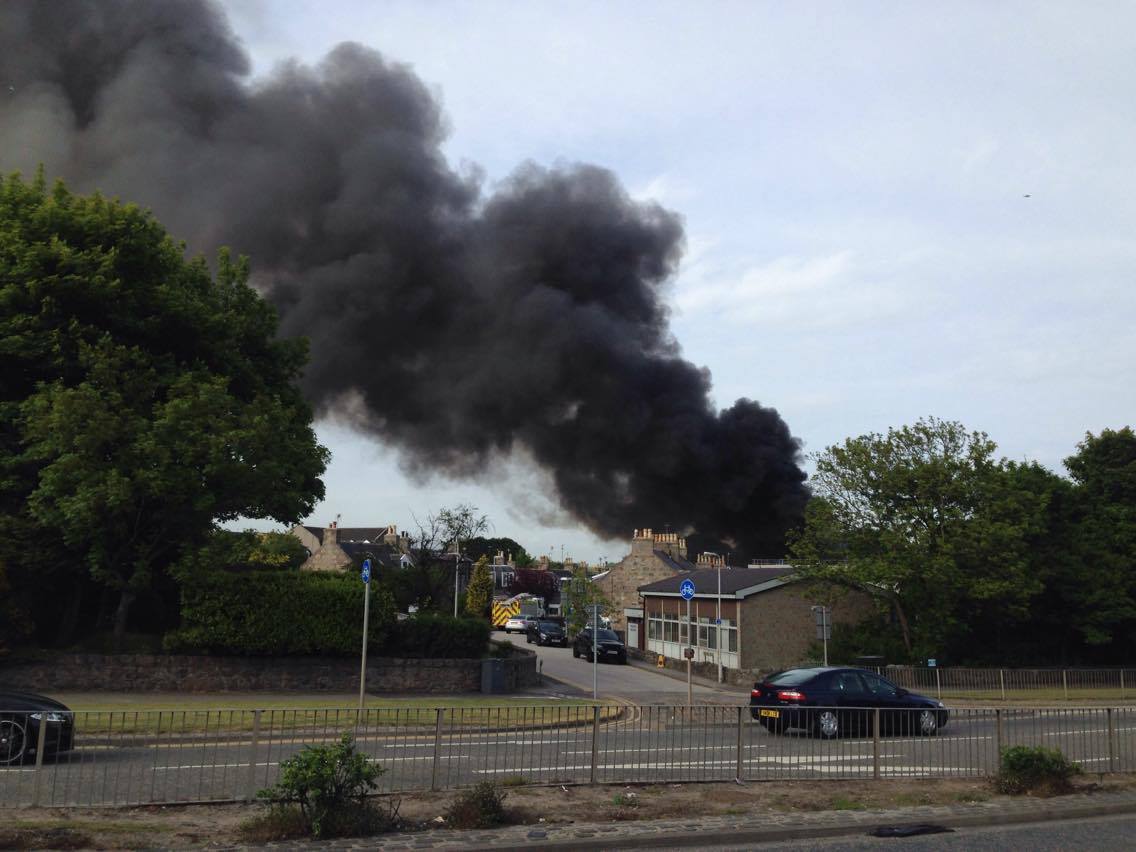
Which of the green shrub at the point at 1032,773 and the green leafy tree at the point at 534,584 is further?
the green leafy tree at the point at 534,584

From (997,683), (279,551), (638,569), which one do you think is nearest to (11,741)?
(997,683)

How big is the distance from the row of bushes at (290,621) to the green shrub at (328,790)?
15.2 m

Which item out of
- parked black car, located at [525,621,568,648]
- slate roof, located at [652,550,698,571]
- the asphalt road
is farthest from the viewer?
slate roof, located at [652,550,698,571]

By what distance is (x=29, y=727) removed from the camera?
11.0 meters

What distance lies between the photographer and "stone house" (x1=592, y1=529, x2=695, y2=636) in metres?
52.6

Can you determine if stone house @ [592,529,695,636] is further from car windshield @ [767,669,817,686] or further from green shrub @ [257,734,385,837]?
green shrub @ [257,734,385,837]

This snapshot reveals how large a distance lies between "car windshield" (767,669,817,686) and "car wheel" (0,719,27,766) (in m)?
11.4

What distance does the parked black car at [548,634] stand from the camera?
49000 mm

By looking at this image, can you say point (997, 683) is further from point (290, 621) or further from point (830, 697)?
point (290, 621)

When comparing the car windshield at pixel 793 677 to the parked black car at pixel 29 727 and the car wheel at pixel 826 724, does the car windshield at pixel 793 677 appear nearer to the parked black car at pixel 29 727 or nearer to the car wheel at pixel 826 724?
the car wheel at pixel 826 724

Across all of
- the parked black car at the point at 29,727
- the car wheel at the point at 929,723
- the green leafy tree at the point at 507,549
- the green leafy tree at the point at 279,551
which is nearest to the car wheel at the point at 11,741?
the parked black car at the point at 29,727

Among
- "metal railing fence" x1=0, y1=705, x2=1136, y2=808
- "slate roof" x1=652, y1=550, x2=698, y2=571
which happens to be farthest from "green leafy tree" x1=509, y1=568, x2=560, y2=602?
"metal railing fence" x1=0, y1=705, x2=1136, y2=808

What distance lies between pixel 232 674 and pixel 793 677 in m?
12.7

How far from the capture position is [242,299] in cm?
2630
